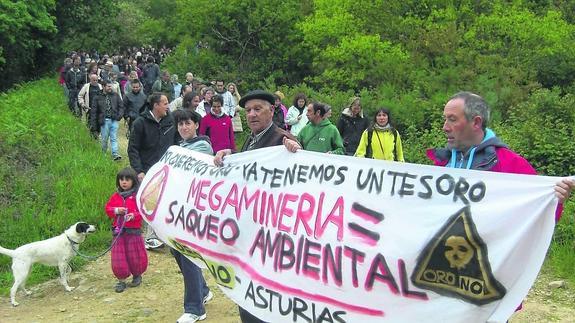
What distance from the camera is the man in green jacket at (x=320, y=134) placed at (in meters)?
9.29

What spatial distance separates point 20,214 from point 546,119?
9.15 metres

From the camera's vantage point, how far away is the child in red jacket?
7.00 meters

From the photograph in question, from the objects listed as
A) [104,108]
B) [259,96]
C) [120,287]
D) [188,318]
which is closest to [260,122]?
[259,96]

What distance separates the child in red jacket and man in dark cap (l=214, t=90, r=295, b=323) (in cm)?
→ 260

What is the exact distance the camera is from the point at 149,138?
7.27 metres

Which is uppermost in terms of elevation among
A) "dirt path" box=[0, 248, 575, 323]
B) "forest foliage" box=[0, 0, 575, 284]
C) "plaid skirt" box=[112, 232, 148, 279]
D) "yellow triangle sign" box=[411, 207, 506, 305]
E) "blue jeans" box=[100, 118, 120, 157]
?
"forest foliage" box=[0, 0, 575, 284]

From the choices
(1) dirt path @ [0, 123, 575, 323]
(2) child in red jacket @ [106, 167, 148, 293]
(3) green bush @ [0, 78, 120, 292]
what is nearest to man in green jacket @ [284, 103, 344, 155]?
(1) dirt path @ [0, 123, 575, 323]

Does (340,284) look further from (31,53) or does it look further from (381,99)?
(31,53)

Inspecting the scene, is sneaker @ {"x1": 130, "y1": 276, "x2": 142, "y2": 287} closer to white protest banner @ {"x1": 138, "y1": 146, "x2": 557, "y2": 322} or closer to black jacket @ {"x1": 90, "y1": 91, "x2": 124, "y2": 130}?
white protest banner @ {"x1": 138, "y1": 146, "x2": 557, "y2": 322}

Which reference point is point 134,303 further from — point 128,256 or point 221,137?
point 221,137

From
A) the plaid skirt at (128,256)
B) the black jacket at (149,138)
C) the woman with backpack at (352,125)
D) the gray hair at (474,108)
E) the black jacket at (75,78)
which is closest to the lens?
the gray hair at (474,108)

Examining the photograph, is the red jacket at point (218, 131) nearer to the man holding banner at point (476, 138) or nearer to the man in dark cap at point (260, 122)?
the man in dark cap at point (260, 122)

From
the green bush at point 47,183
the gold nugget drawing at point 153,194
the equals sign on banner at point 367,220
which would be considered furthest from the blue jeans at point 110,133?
the equals sign on banner at point 367,220

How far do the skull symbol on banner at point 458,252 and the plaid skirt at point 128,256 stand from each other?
176 inches
